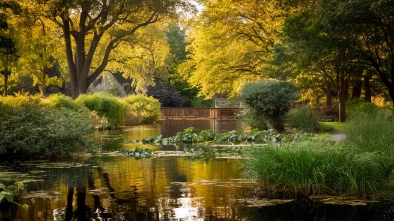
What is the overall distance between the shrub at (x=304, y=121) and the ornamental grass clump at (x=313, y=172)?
52.2 feet

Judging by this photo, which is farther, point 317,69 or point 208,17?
point 208,17

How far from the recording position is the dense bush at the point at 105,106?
32.6 m

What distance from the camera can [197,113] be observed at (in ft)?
193

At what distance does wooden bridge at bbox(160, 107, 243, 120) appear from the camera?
57.4 meters

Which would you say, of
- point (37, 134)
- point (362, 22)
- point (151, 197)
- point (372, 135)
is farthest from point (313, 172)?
point (362, 22)

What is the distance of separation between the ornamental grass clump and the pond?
0.47 metres

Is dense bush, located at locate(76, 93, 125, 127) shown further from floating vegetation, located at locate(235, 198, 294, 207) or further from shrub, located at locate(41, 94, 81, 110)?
floating vegetation, located at locate(235, 198, 294, 207)

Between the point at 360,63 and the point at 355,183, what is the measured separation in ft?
66.3

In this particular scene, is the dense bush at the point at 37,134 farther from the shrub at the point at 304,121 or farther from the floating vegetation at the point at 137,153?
the shrub at the point at 304,121

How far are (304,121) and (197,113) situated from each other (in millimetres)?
32722

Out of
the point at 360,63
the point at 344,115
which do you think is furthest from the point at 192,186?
the point at 344,115

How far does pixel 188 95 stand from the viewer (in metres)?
72.7

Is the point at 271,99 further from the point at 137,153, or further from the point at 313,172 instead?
the point at 313,172

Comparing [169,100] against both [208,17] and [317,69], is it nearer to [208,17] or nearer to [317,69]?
[208,17]
